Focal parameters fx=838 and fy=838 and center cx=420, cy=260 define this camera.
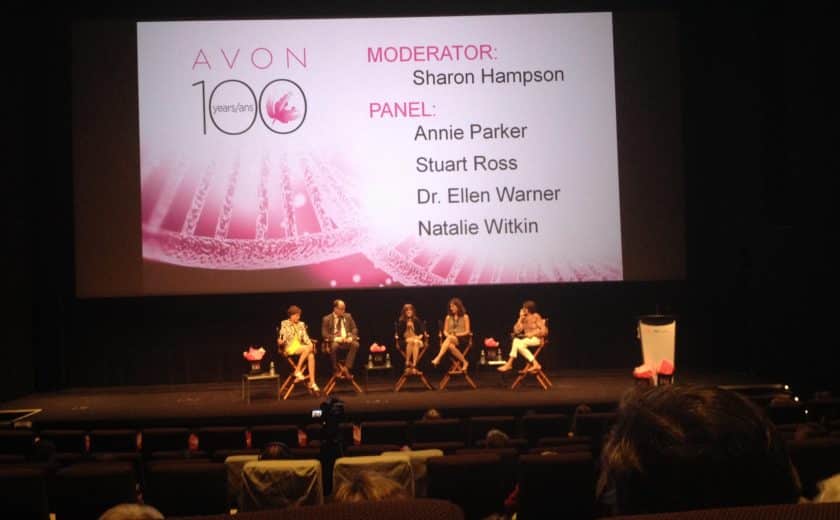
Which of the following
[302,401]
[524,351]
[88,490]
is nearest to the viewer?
[88,490]

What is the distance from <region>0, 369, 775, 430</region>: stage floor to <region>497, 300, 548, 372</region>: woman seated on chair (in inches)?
11.2

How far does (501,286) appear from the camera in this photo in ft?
32.4

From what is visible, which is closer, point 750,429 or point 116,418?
point 750,429

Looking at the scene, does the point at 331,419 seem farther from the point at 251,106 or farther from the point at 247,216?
the point at 251,106

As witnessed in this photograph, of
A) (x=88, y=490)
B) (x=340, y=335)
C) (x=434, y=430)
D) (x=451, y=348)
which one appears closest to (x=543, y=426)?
(x=434, y=430)

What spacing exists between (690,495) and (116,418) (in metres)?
7.42

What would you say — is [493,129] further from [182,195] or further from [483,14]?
[182,195]

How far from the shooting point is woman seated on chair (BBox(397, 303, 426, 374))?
8898 millimetres

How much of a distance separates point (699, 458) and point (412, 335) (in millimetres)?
8092

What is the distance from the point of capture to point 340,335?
879cm

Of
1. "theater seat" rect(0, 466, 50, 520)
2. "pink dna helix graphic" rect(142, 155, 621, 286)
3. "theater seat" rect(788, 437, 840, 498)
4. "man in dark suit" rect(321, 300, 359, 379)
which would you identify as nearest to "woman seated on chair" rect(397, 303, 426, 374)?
"pink dna helix graphic" rect(142, 155, 621, 286)

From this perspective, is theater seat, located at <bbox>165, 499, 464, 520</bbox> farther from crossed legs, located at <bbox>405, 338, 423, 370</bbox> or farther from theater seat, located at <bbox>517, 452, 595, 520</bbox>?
crossed legs, located at <bbox>405, 338, 423, 370</bbox>

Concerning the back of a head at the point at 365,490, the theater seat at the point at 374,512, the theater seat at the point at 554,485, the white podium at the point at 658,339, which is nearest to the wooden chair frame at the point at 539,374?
the white podium at the point at 658,339

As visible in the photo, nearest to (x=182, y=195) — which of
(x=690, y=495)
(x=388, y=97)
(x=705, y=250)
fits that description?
(x=388, y=97)
